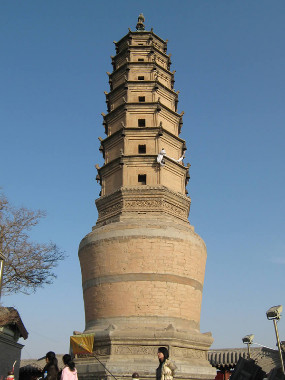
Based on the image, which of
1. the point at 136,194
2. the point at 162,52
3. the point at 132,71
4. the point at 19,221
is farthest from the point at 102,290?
the point at 162,52

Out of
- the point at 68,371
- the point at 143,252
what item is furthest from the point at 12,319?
the point at 68,371

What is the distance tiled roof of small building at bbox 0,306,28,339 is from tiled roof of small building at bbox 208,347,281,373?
40.7 ft

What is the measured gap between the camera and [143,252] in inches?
557

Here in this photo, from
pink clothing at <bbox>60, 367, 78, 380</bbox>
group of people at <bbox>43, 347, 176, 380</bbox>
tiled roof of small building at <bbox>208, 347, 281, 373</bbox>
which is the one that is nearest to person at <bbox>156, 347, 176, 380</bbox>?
group of people at <bbox>43, 347, 176, 380</bbox>

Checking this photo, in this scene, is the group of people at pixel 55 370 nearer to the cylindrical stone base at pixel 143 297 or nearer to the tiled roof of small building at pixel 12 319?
the cylindrical stone base at pixel 143 297

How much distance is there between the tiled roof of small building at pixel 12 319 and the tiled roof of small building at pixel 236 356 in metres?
12.4

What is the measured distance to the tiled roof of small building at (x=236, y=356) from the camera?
24952 millimetres

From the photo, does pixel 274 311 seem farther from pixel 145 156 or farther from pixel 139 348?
pixel 145 156

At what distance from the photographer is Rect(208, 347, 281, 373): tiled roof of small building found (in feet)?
81.9

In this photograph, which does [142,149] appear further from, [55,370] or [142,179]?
[55,370]

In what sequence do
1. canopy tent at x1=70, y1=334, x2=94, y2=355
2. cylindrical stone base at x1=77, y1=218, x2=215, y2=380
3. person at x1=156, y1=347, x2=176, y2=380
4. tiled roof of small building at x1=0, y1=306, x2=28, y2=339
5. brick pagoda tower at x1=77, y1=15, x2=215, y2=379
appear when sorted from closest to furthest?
person at x1=156, y1=347, x2=176, y2=380 → cylindrical stone base at x1=77, y1=218, x2=215, y2=380 → brick pagoda tower at x1=77, y1=15, x2=215, y2=379 → canopy tent at x1=70, y1=334, x2=94, y2=355 → tiled roof of small building at x1=0, y1=306, x2=28, y2=339

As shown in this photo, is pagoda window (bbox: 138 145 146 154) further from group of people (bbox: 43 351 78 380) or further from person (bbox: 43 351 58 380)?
person (bbox: 43 351 58 380)

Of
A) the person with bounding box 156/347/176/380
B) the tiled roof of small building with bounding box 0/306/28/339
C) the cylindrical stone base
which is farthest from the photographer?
the tiled roof of small building with bounding box 0/306/28/339

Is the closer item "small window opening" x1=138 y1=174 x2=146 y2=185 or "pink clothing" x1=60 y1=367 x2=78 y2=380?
"pink clothing" x1=60 y1=367 x2=78 y2=380
